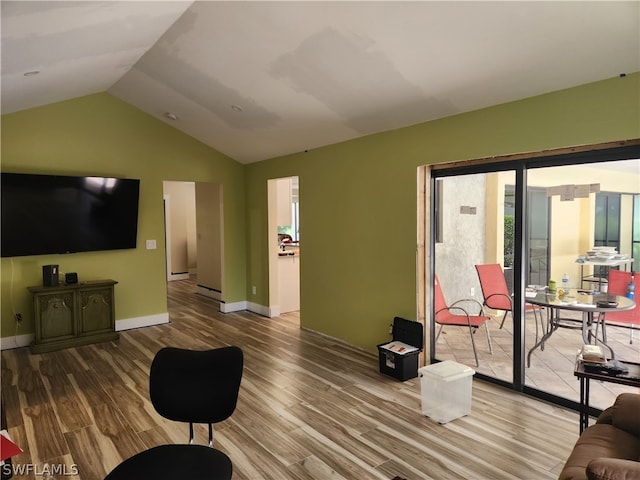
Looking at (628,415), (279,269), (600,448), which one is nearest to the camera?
(600,448)

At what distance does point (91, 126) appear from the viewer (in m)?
5.45

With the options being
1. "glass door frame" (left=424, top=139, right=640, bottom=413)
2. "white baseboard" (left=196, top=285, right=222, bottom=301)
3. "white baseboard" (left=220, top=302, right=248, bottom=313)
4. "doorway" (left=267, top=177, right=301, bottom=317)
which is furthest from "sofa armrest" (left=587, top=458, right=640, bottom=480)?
"white baseboard" (left=196, top=285, right=222, bottom=301)

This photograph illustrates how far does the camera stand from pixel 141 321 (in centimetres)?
594

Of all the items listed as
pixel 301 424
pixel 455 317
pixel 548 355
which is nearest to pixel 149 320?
pixel 301 424

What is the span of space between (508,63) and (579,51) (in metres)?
0.42

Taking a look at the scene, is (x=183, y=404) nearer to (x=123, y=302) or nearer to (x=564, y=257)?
(x=564, y=257)

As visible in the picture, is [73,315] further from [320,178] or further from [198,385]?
[198,385]

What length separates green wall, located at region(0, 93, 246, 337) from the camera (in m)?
5.00

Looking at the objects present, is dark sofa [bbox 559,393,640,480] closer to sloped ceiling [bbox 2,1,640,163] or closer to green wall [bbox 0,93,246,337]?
sloped ceiling [bbox 2,1,640,163]

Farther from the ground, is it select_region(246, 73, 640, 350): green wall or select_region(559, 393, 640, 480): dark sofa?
select_region(246, 73, 640, 350): green wall

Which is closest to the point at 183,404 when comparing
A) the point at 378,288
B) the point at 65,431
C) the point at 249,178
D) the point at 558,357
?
the point at 65,431

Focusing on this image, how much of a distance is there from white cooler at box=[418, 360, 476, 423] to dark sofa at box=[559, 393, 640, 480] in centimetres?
109

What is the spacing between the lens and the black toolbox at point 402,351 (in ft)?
12.9

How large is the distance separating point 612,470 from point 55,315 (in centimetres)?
536
